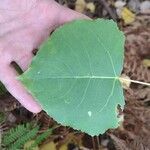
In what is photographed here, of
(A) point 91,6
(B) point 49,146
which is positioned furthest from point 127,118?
(A) point 91,6

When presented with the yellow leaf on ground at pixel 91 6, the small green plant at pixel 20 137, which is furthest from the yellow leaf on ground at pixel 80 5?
the small green plant at pixel 20 137

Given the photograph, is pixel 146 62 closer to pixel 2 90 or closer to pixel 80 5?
pixel 80 5

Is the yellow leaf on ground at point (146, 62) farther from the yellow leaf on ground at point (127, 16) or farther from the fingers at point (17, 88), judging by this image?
the fingers at point (17, 88)

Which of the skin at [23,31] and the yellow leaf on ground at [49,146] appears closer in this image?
the skin at [23,31]

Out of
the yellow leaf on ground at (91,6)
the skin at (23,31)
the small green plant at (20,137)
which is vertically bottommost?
the small green plant at (20,137)

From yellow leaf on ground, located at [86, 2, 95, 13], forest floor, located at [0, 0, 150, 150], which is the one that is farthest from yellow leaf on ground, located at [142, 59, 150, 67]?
yellow leaf on ground, located at [86, 2, 95, 13]
